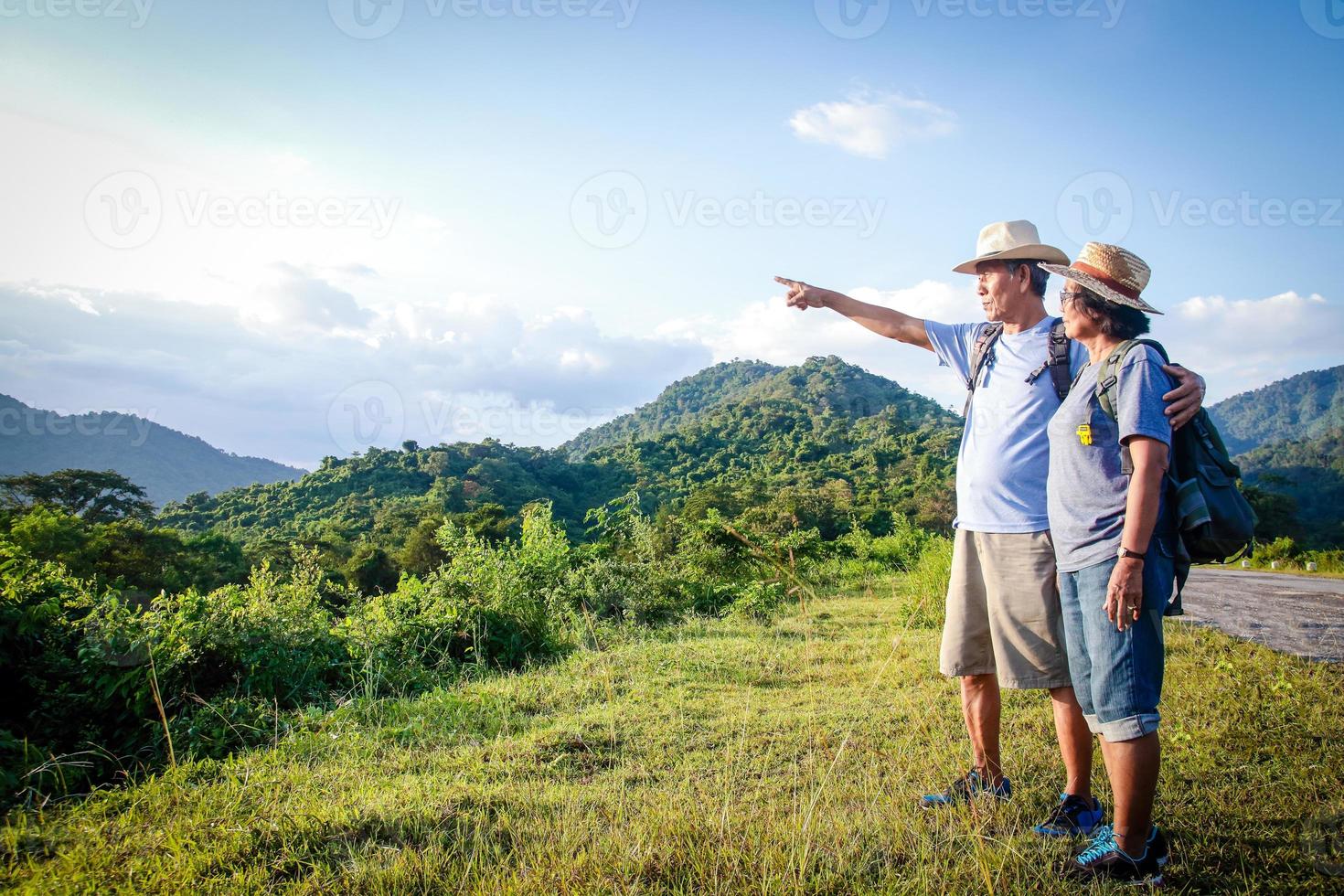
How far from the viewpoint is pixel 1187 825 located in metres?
2.15

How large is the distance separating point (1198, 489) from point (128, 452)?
105 meters

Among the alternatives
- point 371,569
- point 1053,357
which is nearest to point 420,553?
point 371,569

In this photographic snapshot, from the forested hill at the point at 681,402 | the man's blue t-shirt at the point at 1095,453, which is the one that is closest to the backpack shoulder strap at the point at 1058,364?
the man's blue t-shirt at the point at 1095,453

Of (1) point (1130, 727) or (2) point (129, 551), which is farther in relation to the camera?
(2) point (129, 551)

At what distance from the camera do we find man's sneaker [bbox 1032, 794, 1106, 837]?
2104 mm

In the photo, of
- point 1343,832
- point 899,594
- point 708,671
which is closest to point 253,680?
point 708,671

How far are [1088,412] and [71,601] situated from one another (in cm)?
569

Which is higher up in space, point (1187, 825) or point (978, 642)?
point (978, 642)

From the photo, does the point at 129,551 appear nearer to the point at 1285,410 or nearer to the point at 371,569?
the point at 371,569

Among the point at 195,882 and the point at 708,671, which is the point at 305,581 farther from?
the point at 195,882

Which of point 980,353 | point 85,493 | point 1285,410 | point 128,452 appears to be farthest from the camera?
point 128,452

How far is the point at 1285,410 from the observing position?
72.1 m

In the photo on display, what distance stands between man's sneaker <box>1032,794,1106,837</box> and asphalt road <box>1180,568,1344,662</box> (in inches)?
143

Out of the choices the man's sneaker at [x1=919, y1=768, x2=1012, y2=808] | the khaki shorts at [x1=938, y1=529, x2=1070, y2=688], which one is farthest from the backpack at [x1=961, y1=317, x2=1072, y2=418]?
the man's sneaker at [x1=919, y1=768, x2=1012, y2=808]
